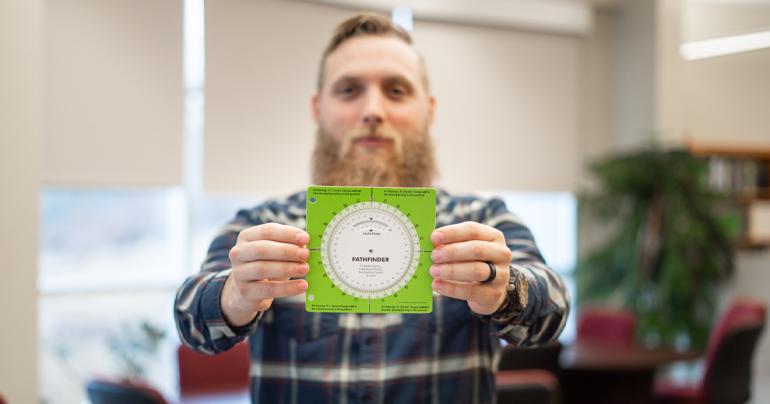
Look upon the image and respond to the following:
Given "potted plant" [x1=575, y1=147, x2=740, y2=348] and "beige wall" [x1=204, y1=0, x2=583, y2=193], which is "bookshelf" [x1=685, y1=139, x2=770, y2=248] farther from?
"beige wall" [x1=204, y1=0, x2=583, y2=193]

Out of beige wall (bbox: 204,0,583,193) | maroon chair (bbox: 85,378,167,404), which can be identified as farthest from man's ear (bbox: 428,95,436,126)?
maroon chair (bbox: 85,378,167,404)

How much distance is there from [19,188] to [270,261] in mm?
1108

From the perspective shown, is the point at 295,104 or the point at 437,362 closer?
the point at 437,362

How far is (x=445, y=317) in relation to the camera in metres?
1.43

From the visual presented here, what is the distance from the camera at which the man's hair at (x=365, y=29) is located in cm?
130

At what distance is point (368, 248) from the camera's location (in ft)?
3.44

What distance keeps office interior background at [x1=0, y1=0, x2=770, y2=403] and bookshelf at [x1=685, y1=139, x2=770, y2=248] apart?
90 millimetres

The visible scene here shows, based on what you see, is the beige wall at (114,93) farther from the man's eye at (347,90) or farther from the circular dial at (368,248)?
the circular dial at (368,248)

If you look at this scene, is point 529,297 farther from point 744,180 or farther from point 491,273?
point 744,180

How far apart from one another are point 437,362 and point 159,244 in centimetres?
413

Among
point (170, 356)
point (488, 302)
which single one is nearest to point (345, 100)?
point (488, 302)

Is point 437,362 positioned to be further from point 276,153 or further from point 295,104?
point 276,153

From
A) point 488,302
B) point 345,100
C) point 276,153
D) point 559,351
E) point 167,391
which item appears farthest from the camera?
point 559,351

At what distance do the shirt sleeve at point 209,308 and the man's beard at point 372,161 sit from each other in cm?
22
